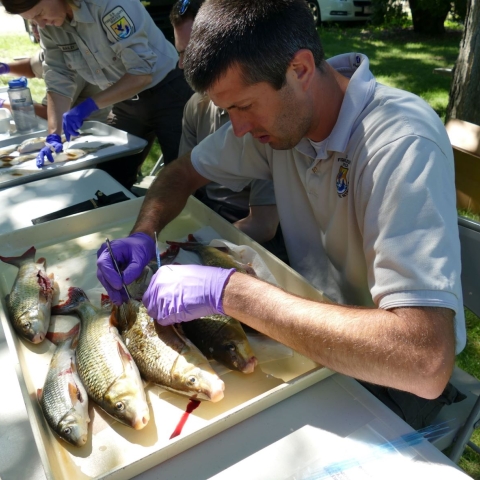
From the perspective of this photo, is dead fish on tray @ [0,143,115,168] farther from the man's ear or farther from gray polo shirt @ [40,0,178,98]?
the man's ear

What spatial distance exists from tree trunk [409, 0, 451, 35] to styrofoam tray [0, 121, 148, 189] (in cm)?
1044

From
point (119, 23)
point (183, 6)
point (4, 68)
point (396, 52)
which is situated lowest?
point (396, 52)

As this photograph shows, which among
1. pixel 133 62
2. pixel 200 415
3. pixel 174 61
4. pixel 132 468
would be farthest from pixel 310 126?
pixel 174 61

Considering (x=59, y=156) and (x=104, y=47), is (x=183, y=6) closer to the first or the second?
(x=104, y=47)

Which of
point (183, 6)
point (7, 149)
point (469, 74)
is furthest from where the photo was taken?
point (469, 74)

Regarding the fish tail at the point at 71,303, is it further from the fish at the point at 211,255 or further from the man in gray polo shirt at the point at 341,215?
the fish at the point at 211,255

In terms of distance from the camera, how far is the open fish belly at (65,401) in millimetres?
1258

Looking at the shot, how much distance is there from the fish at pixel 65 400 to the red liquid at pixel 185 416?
229 mm

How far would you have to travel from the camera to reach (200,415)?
1323mm

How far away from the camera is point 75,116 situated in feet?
11.2

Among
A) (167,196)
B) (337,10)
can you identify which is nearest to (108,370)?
(167,196)

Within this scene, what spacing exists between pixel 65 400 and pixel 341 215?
1030mm

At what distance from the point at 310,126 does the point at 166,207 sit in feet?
2.67

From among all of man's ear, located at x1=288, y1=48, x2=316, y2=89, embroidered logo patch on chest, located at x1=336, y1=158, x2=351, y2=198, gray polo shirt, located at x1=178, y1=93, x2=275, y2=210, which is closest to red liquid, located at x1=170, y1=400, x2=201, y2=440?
embroidered logo patch on chest, located at x1=336, y1=158, x2=351, y2=198
